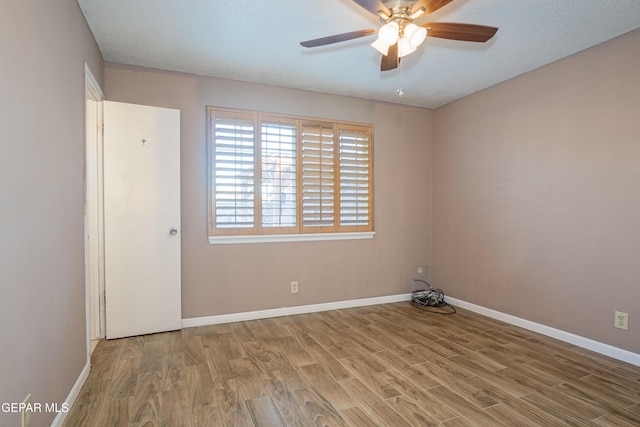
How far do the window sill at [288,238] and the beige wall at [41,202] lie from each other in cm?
133

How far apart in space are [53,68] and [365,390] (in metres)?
2.59

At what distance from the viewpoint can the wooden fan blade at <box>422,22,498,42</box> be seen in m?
1.91

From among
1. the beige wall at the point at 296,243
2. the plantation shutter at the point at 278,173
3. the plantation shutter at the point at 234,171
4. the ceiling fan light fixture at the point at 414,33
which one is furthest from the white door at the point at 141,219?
the ceiling fan light fixture at the point at 414,33

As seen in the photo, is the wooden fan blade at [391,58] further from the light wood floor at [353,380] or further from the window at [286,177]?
the light wood floor at [353,380]

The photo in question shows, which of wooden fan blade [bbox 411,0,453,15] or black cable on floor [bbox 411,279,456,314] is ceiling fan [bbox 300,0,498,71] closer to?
wooden fan blade [bbox 411,0,453,15]

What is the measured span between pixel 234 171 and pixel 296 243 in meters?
1.03

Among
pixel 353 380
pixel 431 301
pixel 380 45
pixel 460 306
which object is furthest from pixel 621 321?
pixel 380 45

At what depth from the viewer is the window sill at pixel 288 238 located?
3.34m

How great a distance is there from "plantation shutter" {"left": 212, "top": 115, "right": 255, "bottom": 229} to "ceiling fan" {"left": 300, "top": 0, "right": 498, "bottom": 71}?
1526 millimetres

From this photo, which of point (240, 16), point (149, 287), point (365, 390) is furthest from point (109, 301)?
point (240, 16)

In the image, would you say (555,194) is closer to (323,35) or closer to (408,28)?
(408,28)

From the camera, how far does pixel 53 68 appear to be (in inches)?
67.3

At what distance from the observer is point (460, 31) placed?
1.99m

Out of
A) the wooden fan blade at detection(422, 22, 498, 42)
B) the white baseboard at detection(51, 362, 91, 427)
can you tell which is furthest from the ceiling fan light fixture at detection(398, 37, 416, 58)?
the white baseboard at detection(51, 362, 91, 427)
